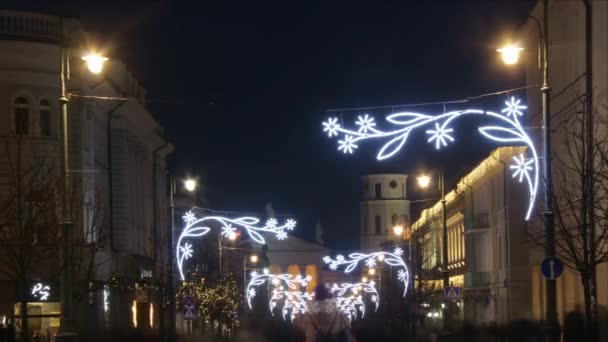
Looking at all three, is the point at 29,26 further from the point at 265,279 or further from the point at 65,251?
the point at 265,279

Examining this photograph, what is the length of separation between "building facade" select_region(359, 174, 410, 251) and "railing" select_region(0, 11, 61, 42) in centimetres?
12353

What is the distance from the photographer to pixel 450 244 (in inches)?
3804

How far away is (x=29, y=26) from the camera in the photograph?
45.8m

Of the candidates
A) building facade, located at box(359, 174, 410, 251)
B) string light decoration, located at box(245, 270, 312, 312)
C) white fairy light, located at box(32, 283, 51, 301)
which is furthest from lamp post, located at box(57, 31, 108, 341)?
building facade, located at box(359, 174, 410, 251)

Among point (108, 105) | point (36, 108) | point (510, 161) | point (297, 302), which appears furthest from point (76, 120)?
point (297, 302)

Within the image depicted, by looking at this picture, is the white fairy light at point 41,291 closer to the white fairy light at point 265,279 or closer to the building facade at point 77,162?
the building facade at point 77,162

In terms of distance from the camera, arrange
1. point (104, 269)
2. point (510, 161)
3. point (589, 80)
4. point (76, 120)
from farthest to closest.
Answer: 1. point (510, 161)
2. point (104, 269)
3. point (76, 120)
4. point (589, 80)

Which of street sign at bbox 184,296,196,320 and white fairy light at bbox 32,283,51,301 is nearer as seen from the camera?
white fairy light at bbox 32,283,51,301

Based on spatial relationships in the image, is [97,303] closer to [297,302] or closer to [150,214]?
[150,214]

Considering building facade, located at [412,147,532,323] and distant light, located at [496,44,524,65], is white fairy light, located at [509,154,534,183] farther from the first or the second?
building facade, located at [412,147,532,323]

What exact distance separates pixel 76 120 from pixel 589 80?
2331 centimetres

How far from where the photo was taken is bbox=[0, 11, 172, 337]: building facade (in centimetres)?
4122

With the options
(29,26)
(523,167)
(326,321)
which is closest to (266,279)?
(29,26)

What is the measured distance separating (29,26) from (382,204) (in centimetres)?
12522
